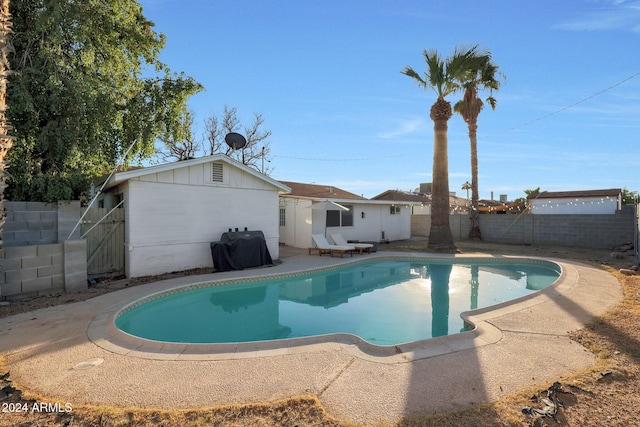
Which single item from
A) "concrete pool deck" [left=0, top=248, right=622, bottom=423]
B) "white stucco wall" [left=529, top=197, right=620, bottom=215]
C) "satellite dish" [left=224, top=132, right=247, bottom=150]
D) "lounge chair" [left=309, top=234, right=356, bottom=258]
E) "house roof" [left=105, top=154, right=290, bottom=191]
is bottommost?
"concrete pool deck" [left=0, top=248, right=622, bottom=423]

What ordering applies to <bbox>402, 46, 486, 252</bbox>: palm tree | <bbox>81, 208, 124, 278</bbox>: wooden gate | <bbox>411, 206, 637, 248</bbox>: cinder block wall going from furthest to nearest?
<bbox>411, 206, 637, 248</bbox>: cinder block wall < <bbox>402, 46, 486, 252</bbox>: palm tree < <bbox>81, 208, 124, 278</bbox>: wooden gate

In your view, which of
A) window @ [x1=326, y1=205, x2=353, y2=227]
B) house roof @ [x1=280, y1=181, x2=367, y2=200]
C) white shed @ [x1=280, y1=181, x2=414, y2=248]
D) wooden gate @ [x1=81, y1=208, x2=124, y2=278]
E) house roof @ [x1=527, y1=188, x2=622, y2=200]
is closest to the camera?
wooden gate @ [x1=81, y1=208, x2=124, y2=278]

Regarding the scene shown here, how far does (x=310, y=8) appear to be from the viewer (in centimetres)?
1032

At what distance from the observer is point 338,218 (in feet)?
58.4

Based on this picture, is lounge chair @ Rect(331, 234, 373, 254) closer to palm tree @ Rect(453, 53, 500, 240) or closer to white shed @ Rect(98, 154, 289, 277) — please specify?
white shed @ Rect(98, 154, 289, 277)

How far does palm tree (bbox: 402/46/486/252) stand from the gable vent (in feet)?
33.7

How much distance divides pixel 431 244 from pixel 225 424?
580 inches

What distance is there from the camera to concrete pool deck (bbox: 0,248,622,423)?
10.6ft

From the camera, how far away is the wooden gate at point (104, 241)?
9.09 m

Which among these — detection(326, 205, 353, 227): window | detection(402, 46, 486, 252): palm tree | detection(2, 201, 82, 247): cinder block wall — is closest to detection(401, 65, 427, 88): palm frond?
detection(402, 46, 486, 252): palm tree

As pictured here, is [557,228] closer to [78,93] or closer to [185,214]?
[185,214]

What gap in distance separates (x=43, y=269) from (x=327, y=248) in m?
9.77

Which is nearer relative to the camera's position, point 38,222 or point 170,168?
point 38,222

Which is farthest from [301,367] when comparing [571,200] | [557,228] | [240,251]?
[571,200]
